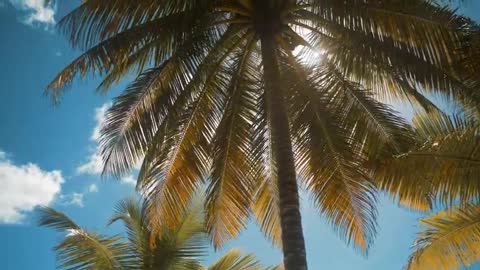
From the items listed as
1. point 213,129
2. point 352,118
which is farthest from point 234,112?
point 352,118

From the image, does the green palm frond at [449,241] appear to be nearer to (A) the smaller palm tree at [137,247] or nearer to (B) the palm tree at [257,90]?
(B) the palm tree at [257,90]

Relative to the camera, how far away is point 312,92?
11516mm

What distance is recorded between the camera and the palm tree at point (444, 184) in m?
8.43

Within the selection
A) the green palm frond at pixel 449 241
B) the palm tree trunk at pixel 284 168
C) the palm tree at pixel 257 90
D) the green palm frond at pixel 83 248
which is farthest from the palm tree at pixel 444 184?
the green palm frond at pixel 83 248

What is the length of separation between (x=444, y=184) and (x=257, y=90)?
436 centimetres

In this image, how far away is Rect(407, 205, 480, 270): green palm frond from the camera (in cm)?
1145

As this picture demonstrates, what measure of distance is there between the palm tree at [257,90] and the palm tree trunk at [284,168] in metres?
0.03

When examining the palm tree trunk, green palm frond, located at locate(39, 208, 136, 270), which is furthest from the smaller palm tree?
the palm tree trunk

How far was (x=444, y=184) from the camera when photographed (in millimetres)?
9078

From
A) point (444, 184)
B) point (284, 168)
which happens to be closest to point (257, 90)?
point (284, 168)

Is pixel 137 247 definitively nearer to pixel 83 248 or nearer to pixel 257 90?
pixel 83 248

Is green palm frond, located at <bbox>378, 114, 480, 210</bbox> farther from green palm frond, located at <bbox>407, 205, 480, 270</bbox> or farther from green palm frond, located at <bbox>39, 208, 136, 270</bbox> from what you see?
green palm frond, located at <bbox>39, 208, 136, 270</bbox>

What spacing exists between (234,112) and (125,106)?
2.16 m

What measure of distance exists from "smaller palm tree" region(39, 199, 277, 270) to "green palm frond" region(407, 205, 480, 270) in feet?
17.7
